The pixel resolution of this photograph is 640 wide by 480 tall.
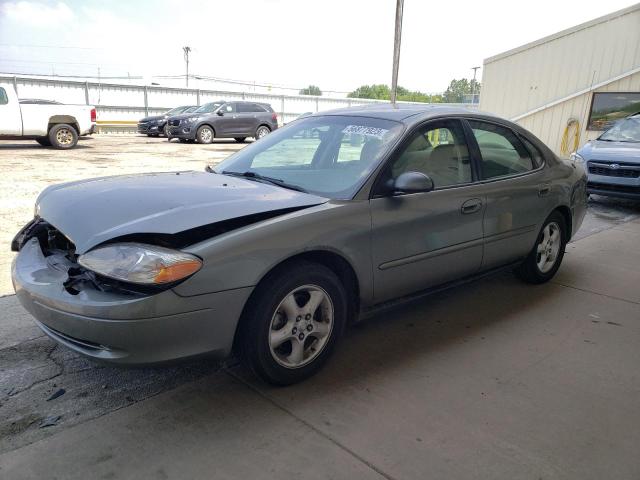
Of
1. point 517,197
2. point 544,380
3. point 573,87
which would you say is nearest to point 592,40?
point 573,87

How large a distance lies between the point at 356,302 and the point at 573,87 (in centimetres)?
1341

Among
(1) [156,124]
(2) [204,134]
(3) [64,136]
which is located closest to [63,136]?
(3) [64,136]

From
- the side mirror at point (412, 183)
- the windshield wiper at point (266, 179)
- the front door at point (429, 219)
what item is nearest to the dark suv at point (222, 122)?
the windshield wiper at point (266, 179)

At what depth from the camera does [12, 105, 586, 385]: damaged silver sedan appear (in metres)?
2.29

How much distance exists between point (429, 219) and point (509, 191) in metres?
0.98

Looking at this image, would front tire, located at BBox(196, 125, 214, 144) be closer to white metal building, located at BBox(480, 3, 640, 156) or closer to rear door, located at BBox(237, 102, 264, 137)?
rear door, located at BBox(237, 102, 264, 137)

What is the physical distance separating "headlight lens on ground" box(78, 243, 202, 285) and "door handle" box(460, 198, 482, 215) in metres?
1.96

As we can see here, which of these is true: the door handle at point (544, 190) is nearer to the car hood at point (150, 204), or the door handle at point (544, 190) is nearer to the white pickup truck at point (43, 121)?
the car hood at point (150, 204)

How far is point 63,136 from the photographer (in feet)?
48.3

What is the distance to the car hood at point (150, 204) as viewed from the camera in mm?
2436

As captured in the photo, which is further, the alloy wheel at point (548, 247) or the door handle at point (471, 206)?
the alloy wheel at point (548, 247)

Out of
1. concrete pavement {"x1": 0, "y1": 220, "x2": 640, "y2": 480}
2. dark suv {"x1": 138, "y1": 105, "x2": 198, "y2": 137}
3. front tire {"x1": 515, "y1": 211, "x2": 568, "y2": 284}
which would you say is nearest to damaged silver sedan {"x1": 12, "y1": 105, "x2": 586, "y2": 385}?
front tire {"x1": 515, "y1": 211, "x2": 568, "y2": 284}

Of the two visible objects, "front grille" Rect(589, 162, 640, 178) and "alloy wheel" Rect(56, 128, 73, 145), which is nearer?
"front grille" Rect(589, 162, 640, 178)

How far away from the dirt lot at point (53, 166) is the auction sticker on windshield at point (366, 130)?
9.72ft
